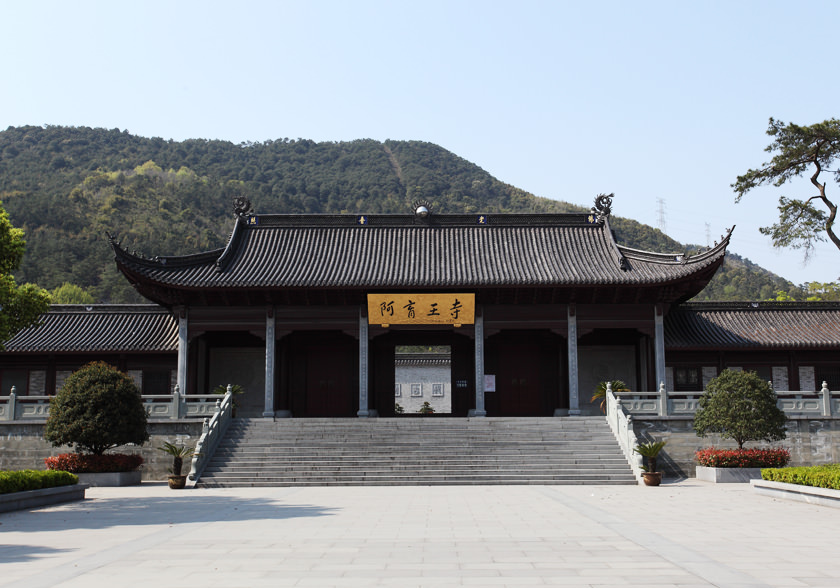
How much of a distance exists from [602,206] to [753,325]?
22.1 ft

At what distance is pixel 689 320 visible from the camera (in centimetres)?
2756

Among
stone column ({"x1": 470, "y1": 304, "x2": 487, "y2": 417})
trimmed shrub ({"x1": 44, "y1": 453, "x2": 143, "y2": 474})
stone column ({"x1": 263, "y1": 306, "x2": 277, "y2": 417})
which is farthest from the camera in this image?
stone column ({"x1": 263, "y1": 306, "x2": 277, "y2": 417})

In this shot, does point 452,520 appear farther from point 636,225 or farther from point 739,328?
point 636,225

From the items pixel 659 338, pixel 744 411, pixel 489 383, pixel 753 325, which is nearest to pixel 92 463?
pixel 489 383

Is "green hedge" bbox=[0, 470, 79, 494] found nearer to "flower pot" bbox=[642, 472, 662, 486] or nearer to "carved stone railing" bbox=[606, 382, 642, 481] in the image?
"flower pot" bbox=[642, 472, 662, 486]

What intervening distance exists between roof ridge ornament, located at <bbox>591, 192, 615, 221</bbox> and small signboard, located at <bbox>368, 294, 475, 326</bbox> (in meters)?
6.95

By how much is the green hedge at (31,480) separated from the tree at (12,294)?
3226mm

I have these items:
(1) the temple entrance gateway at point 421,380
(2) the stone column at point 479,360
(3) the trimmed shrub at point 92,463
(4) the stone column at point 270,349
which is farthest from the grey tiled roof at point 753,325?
(3) the trimmed shrub at point 92,463

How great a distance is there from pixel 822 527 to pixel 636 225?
85.0 m

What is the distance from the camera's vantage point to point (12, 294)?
16.5m

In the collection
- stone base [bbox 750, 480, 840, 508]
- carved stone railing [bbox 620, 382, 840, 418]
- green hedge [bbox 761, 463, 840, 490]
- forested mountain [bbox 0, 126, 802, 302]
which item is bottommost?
stone base [bbox 750, 480, 840, 508]

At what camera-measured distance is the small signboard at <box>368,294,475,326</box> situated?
24938 millimetres

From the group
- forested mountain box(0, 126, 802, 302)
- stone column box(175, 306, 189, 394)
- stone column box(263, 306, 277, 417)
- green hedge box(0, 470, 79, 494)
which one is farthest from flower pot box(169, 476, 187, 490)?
forested mountain box(0, 126, 802, 302)

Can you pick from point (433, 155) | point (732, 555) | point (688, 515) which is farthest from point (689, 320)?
point (433, 155)
